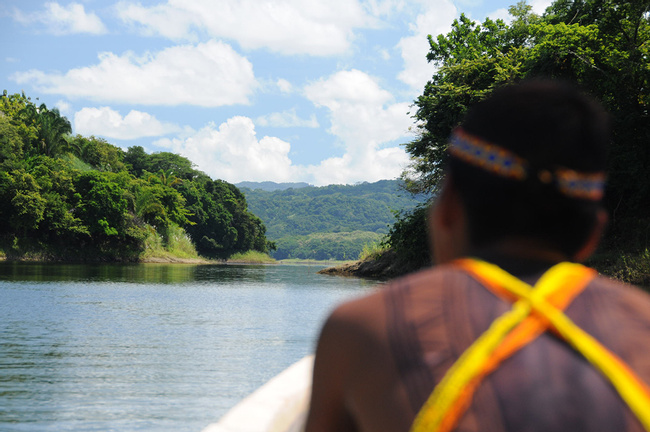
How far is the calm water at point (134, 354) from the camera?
722 cm

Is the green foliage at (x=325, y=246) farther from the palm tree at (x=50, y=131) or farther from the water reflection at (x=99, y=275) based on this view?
the water reflection at (x=99, y=275)

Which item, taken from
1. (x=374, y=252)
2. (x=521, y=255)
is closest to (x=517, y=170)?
(x=521, y=255)

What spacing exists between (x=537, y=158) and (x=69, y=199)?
5368 cm

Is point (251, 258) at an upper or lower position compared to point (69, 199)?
lower

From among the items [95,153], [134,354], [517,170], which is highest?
[95,153]

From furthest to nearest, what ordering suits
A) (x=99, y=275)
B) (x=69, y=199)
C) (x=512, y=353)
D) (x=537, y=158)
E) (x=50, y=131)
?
1. (x=50, y=131)
2. (x=69, y=199)
3. (x=99, y=275)
4. (x=537, y=158)
5. (x=512, y=353)

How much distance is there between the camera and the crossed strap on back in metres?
0.86

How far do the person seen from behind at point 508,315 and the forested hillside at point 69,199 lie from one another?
48182mm

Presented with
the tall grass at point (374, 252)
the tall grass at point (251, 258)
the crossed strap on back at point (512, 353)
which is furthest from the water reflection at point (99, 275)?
the tall grass at point (251, 258)

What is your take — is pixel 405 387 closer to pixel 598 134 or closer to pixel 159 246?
pixel 598 134

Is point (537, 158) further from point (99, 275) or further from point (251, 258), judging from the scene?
point (251, 258)

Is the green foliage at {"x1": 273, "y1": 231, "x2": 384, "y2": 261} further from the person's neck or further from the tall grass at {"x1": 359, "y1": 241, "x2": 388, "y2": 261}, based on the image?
the person's neck

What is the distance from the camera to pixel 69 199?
50.3m

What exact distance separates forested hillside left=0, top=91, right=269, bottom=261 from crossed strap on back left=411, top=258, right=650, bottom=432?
4833 cm
